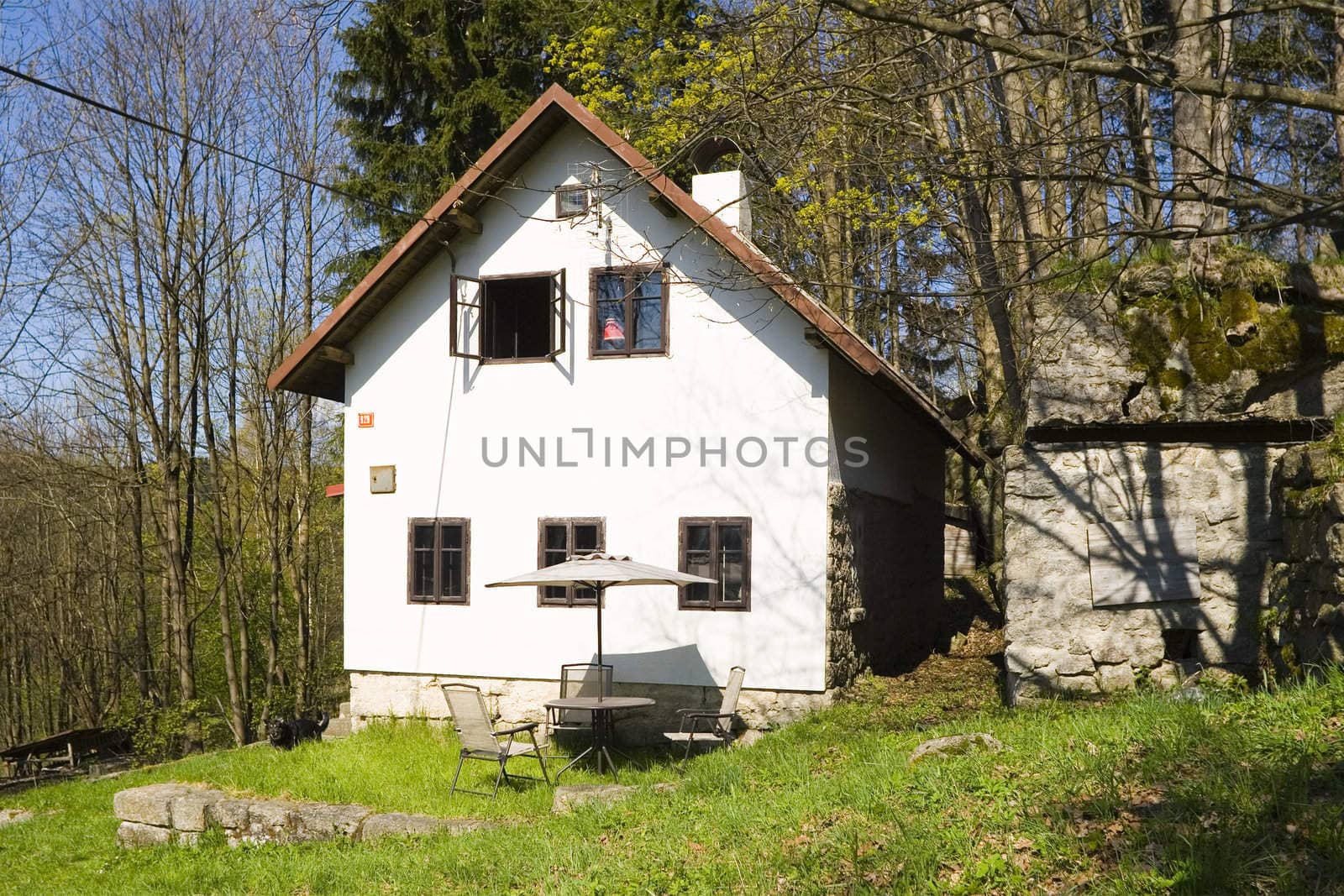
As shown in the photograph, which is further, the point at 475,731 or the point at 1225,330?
the point at 475,731

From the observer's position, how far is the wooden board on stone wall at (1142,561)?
9336mm

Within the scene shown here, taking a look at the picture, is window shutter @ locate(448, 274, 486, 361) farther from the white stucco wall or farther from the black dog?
the black dog

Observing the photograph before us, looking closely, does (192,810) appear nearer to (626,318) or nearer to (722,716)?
(722,716)

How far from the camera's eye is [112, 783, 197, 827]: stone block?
1105 centimetres

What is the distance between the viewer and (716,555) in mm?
12859

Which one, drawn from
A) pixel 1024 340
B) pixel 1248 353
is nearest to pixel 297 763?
pixel 1024 340

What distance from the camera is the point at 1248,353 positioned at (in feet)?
30.0

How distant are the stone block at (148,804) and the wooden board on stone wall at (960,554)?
51.1 ft

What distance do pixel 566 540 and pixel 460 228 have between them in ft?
13.2

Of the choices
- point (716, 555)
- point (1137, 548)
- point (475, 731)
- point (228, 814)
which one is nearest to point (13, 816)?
point (228, 814)

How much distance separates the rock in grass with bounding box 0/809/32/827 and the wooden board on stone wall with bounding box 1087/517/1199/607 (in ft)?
41.2

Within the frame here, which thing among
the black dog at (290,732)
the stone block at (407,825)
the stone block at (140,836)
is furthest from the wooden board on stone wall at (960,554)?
the stone block at (140,836)

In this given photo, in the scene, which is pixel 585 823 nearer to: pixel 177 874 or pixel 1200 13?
pixel 177 874

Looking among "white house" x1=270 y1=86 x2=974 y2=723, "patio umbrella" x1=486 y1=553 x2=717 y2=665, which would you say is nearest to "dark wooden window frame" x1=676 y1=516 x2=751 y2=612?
"white house" x1=270 y1=86 x2=974 y2=723
